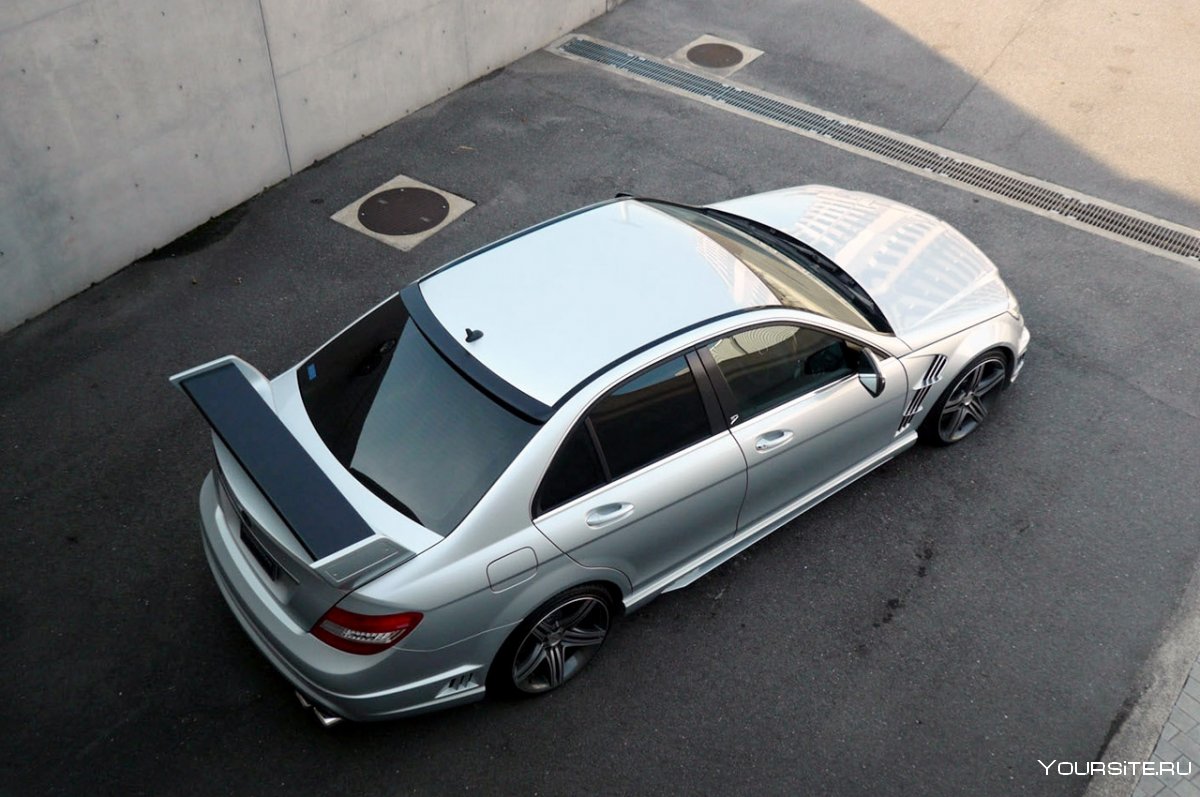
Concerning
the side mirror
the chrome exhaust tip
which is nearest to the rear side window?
the side mirror

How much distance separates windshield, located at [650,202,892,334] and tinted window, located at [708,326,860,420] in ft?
0.54

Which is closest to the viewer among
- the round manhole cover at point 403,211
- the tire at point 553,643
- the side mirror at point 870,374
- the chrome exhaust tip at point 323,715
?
the chrome exhaust tip at point 323,715

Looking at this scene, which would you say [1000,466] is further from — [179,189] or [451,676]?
[179,189]

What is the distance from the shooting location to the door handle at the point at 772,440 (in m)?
4.71

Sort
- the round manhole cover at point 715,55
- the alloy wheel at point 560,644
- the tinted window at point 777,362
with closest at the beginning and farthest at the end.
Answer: the alloy wheel at point 560,644, the tinted window at point 777,362, the round manhole cover at point 715,55

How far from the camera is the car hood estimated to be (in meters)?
5.45

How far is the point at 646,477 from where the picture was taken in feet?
14.4

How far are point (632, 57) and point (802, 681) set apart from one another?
23.8 feet

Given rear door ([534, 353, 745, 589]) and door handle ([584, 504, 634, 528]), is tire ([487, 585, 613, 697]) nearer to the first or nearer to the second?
rear door ([534, 353, 745, 589])

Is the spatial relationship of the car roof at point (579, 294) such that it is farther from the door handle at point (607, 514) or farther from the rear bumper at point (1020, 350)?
the rear bumper at point (1020, 350)

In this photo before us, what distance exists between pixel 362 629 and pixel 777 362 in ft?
7.36

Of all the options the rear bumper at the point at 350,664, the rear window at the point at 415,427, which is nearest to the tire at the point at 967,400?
the rear window at the point at 415,427

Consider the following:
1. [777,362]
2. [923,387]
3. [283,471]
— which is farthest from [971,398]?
[283,471]

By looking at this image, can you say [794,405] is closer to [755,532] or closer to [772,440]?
[772,440]
